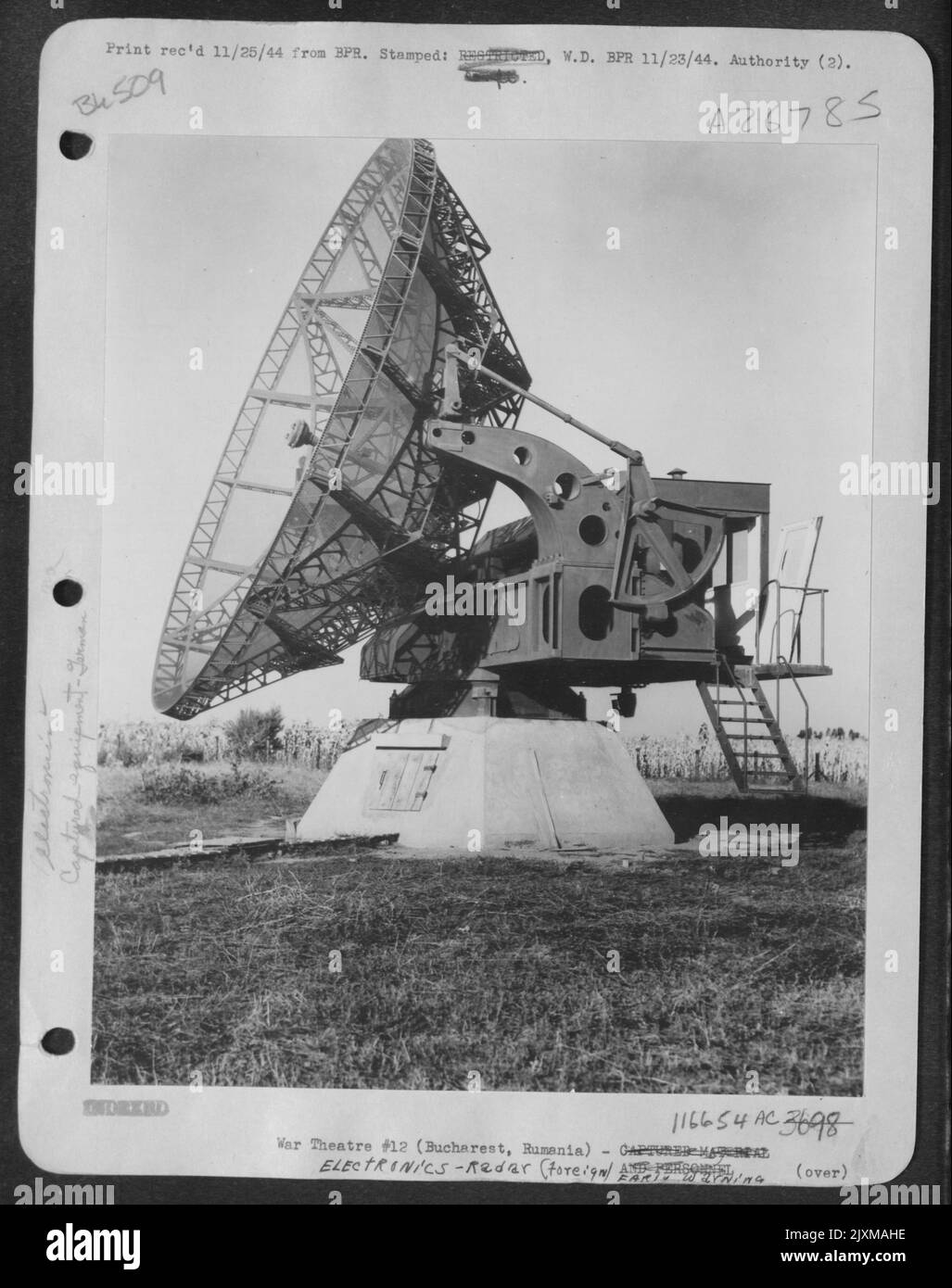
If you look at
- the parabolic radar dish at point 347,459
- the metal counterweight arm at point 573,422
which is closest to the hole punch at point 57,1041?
the parabolic radar dish at point 347,459

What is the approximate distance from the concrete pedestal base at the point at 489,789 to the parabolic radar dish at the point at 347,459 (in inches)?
47.9

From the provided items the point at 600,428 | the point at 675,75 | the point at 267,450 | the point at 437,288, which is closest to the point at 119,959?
the point at 267,450

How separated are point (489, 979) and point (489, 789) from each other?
194 cm

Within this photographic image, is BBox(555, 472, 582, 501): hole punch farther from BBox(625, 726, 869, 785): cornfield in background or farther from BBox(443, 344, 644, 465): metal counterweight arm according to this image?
BBox(625, 726, 869, 785): cornfield in background

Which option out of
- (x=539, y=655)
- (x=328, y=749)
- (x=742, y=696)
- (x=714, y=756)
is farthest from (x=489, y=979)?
(x=742, y=696)

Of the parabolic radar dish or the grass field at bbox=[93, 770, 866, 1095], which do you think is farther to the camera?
the parabolic radar dish

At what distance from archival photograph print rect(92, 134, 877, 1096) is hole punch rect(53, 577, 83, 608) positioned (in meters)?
0.24

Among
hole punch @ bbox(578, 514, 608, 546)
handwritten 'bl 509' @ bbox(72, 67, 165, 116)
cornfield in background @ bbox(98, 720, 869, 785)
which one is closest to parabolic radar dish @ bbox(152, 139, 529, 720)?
cornfield in background @ bbox(98, 720, 869, 785)

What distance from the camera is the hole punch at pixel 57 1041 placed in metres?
6.91

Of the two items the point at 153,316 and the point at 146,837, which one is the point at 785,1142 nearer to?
the point at 146,837

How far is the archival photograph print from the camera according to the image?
6.88m

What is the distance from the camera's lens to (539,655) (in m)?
8.00

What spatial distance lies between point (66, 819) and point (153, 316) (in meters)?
4.03

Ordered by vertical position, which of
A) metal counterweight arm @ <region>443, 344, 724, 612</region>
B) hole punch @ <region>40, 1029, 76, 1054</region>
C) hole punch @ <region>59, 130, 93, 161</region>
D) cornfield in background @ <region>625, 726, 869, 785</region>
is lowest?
hole punch @ <region>40, 1029, 76, 1054</region>
